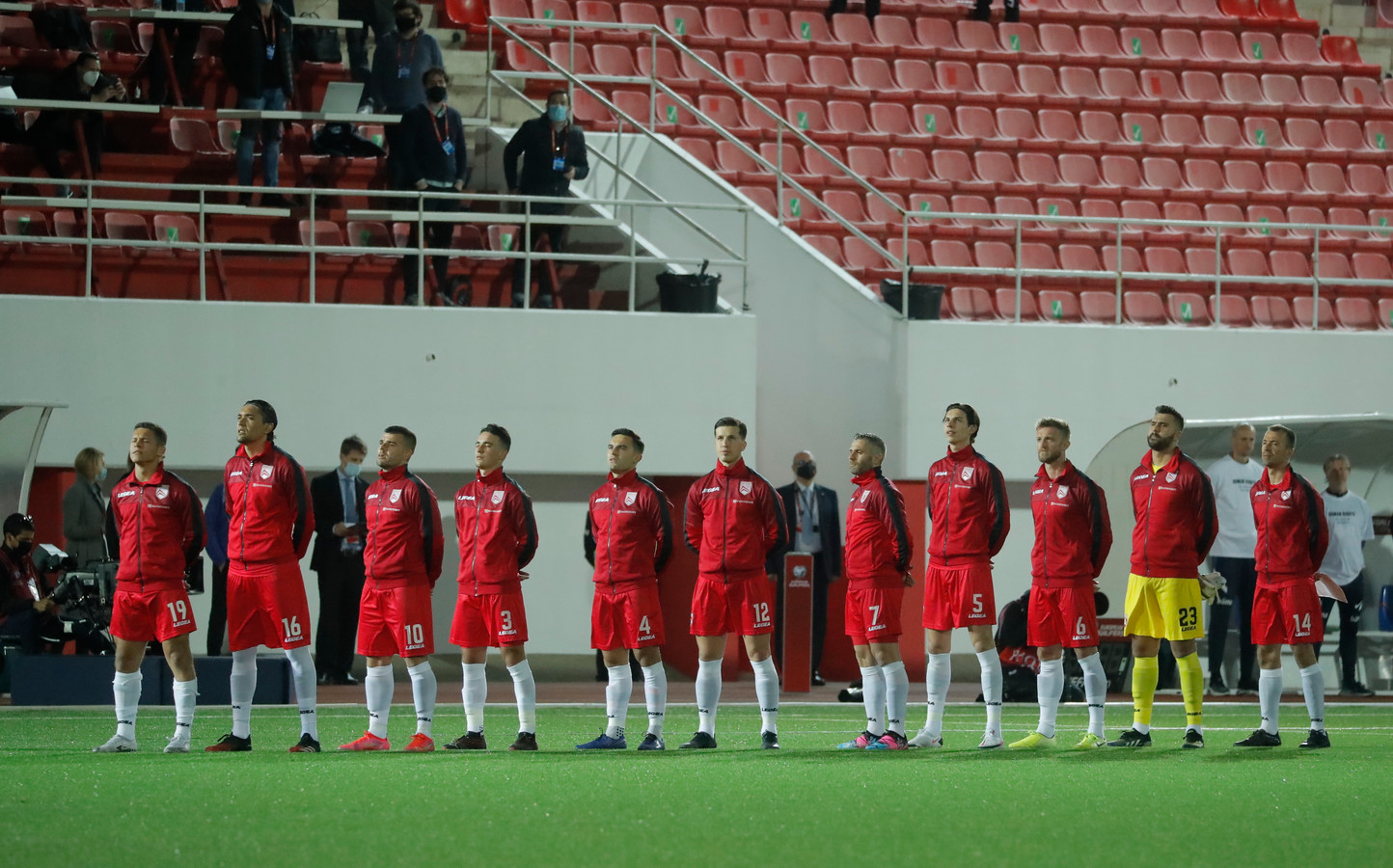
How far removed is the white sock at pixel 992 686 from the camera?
1068cm

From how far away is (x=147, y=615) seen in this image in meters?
10.3

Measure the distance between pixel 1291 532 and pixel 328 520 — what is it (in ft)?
25.8

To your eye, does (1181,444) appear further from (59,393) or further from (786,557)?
(59,393)

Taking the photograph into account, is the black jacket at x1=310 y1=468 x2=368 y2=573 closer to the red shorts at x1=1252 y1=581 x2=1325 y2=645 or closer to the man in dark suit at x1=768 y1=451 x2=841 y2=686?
the man in dark suit at x1=768 y1=451 x2=841 y2=686

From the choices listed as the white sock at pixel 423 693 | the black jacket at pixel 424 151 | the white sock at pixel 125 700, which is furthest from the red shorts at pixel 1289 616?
the black jacket at pixel 424 151

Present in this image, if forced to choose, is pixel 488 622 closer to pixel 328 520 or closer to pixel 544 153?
pixel 328 520

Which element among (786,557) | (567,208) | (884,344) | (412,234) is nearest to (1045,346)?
(884,344)

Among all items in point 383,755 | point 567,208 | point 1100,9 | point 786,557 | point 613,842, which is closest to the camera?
point 613,842

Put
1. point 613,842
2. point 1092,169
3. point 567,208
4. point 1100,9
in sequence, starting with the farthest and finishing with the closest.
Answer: point 1100,9 < point 1092,169 < point 567,208 < point 613,842

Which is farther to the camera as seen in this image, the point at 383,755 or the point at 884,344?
A: the point at 884,344

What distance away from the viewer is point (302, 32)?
18.8 m

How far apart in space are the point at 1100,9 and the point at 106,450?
542 inches

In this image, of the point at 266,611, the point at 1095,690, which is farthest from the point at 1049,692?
the point at 266,611

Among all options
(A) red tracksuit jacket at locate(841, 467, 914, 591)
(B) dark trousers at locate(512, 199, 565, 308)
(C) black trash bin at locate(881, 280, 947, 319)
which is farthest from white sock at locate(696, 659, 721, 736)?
(C) black trash bin at locate(881, 280, 947, 319)
